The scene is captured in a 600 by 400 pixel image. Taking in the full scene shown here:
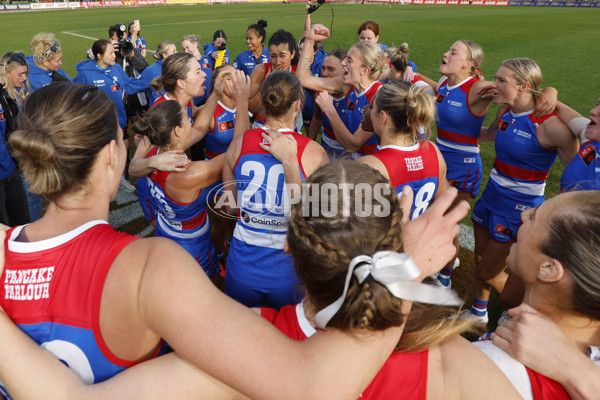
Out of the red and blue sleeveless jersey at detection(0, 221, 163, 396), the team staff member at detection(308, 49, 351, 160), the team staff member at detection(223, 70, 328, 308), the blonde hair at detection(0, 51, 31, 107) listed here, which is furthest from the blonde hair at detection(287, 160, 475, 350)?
the blonde hair at detection(0, 51, 31, 107)

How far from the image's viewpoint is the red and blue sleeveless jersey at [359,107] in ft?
15.2

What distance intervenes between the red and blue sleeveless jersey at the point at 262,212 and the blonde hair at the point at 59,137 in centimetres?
136

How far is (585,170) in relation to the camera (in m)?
2.77

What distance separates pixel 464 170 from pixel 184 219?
11.3 feet

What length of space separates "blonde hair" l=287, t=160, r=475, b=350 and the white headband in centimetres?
3

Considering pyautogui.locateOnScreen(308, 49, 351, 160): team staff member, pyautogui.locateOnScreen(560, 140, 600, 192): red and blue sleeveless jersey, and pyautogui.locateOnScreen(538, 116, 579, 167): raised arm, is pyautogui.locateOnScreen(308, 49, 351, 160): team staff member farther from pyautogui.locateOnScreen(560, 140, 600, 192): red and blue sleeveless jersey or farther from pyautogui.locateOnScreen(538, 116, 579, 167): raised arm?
pyautogui.locateOnScreen(560, 140, 600, 192): red and blue sleeveless jersey

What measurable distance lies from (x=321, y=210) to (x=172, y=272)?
50 centimetres

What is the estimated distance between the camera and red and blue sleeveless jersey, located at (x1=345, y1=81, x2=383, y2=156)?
464cm

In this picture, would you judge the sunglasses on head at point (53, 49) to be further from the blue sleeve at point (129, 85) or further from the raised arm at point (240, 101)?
the raised arm at point (240, 101)

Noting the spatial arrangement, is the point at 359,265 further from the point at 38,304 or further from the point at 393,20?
the point at 393,20

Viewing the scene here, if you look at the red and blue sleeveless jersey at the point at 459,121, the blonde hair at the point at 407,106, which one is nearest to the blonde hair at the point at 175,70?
the blonde hair at the point at 407,106

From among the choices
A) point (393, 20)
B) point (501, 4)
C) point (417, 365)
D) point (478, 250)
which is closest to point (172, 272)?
point (417, 365)

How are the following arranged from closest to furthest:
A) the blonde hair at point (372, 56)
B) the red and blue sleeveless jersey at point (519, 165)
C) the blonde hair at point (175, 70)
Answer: the red and blue sleeveless jersey at point (519, 165) < the blonde hair at point (175, 70) < the blonde hair at point (372, 56)

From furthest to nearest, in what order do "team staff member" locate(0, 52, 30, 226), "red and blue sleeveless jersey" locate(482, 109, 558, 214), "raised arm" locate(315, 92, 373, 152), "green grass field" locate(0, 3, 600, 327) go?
"green grass field" locate(0, 3, 600, 327) → "team staff member" locate(0, 52, 30, 226) → "raised arm" locate(315, 92, 373, 152) → "red and blue sleeveless jersey" locate(482, 109, 558, 214)
